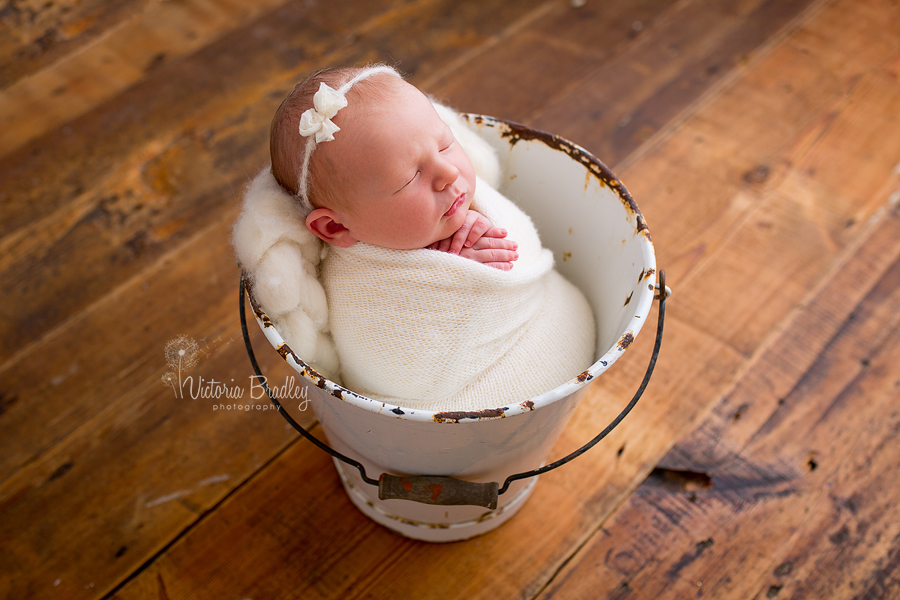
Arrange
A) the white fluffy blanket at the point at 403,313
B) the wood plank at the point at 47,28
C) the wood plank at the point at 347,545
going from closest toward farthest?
1. the white fluffy blanket at the point at 403,313
2. the wood plank at the point at 347,545
3. the wood plank at the point at 47,28

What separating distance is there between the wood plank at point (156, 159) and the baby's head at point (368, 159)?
1.89ft

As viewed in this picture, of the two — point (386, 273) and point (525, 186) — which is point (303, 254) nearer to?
point (386, 273)

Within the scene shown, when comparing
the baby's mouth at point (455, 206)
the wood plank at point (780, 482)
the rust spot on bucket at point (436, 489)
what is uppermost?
the baby's mouth at point (455, 206)

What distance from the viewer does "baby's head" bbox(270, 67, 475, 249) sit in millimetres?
615

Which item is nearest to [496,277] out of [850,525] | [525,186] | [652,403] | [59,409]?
[525,186]

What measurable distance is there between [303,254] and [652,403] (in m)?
0.57

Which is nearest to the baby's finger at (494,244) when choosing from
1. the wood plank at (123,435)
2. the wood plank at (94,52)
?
the wood plank at (123,435)

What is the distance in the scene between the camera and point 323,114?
0.60 m

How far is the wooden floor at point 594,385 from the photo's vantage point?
32.8 inches

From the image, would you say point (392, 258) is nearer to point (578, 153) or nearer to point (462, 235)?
point (462, 235)

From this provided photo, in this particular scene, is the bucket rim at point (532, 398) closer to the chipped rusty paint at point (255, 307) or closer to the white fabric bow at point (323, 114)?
the chipped rusty paint at point (255, 307)

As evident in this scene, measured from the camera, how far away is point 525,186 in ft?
2.86

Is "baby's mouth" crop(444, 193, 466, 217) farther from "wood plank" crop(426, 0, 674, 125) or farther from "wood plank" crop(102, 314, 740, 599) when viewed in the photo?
"wood plank" crop(426, 0, 674, 125)

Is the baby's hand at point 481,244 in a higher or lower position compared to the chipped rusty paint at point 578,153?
lower
